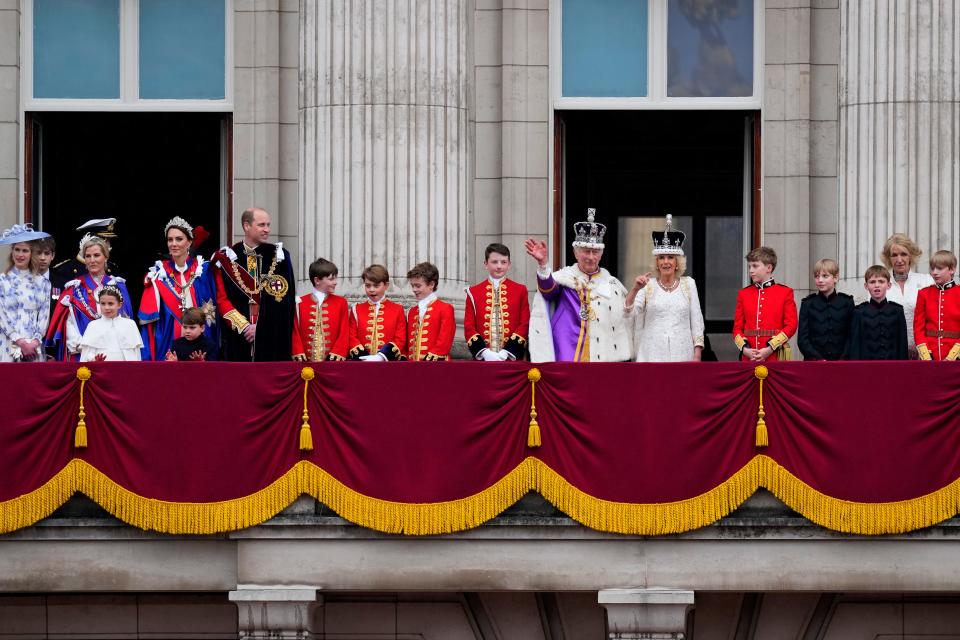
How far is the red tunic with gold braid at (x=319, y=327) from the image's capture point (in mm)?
22312

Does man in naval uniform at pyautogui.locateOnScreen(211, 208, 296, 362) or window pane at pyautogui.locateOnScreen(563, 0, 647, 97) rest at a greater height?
window pane at pyautogui.locateOnScreen(563, 0, 647, 97)

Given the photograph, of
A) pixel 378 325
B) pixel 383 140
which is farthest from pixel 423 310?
pixel 383 140

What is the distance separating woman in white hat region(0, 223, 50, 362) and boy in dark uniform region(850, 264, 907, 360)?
7851 millimetres

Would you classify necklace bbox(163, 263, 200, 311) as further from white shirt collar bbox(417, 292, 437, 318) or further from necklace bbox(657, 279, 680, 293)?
necklace bbox(657, 279, 680, 293)

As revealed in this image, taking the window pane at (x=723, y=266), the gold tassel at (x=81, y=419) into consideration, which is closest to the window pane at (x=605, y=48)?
the window pane at (x=723, y=266)

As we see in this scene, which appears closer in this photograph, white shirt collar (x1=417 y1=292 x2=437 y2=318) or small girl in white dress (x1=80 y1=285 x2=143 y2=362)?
small girl in white dress (x1=80 y1=285 x2=143 y2=362)

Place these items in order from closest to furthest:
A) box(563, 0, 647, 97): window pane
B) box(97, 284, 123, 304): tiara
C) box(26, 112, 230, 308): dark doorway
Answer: box(97, 284, 123, 304): tiara, box(563, 0, 647, 97): window pane, box(26, 112, 230, 308): dark doorway

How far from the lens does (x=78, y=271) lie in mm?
22656

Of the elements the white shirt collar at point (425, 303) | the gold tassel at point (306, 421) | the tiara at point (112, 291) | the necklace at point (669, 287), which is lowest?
the gold tassel at point (306, 421)

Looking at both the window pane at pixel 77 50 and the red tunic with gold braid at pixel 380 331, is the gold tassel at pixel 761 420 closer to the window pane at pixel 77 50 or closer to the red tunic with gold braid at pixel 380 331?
the red tunic with gold braid at pixel 380 331

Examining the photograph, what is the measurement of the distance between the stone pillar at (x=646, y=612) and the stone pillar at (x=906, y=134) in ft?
18.2

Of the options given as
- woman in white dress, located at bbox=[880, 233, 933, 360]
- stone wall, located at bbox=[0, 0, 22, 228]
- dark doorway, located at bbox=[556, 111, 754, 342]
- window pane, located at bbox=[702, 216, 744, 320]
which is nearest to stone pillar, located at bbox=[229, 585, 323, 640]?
woman in white dress, located at bbox=[880, 233, 933, 360]

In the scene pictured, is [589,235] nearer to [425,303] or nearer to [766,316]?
[425,303]

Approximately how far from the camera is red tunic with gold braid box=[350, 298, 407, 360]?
21938mm
